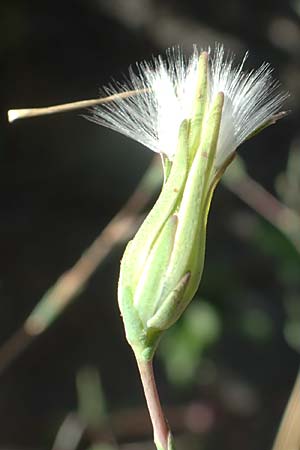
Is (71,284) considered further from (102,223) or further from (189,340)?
(102,223)

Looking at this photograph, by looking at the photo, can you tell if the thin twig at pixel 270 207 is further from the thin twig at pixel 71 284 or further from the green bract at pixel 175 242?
the green bract at pixel 175 242

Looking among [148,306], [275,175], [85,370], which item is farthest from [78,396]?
[148,306]

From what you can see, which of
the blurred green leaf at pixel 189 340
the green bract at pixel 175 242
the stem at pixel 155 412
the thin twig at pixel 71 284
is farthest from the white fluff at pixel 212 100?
the blurred green leaf at pixel 189 340

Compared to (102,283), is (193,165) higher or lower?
higher

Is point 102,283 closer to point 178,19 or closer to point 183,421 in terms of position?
point 183,421

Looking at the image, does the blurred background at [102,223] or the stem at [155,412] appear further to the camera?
the blurred background at [102,223]

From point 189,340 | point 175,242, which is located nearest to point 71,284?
point 189,340
